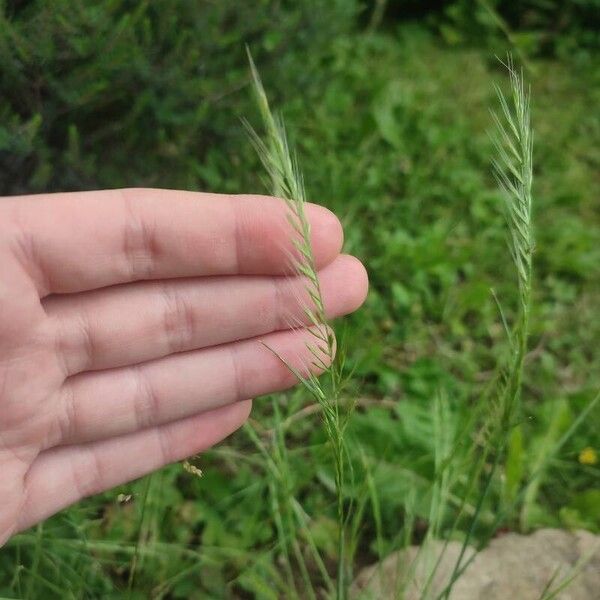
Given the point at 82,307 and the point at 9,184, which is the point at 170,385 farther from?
the point at 9,184

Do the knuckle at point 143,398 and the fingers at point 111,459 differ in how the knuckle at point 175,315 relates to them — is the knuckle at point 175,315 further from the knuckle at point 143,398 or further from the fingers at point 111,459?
the fingers at point 111,459

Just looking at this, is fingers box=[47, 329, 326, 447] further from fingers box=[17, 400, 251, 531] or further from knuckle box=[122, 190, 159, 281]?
knuckle box=[122, 190, 159, 281]

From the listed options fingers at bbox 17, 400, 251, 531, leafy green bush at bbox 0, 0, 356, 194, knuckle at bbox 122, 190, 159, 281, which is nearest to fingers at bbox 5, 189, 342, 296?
knuckle at bbox 122, 190, 159, 281

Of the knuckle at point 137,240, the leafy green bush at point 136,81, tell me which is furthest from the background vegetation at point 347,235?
the knuckle at point 137,240

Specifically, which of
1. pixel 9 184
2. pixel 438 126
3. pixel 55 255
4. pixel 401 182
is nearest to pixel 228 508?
pixel 55 255

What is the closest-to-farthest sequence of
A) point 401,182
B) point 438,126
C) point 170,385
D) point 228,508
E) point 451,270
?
point 170,385
point 228,508
point 451,270
point 401,182
point 438,126

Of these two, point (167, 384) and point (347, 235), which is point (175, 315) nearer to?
point (167, 384)

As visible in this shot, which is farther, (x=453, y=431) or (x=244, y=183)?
(x=244, y=183)
